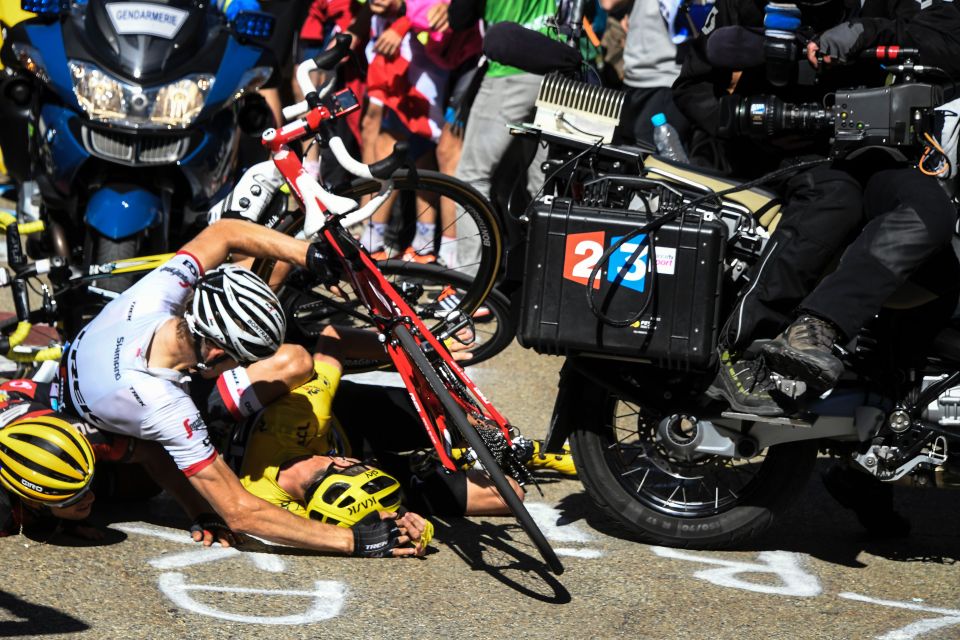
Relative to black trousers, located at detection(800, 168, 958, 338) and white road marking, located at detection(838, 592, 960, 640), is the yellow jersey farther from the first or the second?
white road marking, located at detection(838, 592, 960, 640)

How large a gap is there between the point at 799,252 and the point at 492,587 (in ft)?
4.82

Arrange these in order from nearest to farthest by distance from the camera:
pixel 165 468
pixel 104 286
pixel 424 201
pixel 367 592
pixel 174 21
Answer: pixel 367 592 < pixel 165 468 < pixel 104 286 < pixel 174 21 < pixel 424 201

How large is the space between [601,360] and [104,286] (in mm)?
2195

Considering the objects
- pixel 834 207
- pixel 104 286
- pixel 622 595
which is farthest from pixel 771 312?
pixel 104 286

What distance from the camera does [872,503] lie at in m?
5.16

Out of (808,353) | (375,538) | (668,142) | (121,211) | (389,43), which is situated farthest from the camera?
(389,43)

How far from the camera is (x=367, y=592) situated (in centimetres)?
447

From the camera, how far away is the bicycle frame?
480 centimetres

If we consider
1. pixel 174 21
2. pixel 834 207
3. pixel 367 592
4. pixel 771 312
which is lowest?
pixel 367 592

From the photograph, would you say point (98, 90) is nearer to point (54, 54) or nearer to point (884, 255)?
point (54, 54)

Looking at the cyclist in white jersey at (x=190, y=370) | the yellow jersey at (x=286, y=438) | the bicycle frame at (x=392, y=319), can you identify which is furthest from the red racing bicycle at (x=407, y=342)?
the yellow jersey at (x=286, y=438)

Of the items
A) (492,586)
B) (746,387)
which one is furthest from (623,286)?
(492,586)

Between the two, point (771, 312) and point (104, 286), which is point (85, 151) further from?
point (771, 312)

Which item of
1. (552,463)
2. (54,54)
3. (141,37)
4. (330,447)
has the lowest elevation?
(552,463)
